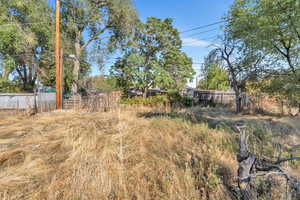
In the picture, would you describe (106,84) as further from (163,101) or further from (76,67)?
(163,101)

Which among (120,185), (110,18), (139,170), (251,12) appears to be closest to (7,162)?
(120,185)

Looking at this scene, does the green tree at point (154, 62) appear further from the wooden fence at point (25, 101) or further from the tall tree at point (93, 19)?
the wooden fence at point (25, 101)

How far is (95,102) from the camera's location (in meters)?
8.02

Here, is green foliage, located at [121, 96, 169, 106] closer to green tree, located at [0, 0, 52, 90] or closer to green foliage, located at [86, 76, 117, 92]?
green foliage, located at [86, 76, 117, 92]

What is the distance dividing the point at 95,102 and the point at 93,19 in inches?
301

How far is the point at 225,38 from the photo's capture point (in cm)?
732

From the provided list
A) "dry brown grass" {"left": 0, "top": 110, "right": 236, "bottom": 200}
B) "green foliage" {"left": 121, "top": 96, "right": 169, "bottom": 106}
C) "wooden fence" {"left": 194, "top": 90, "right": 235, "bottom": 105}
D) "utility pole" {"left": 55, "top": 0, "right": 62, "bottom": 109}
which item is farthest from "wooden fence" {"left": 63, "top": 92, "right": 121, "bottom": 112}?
"wooden fence" {"left": 194, "top": 90, "right": 235, "bottom": 105}

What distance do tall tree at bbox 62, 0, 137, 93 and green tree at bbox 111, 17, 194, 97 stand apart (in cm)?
149

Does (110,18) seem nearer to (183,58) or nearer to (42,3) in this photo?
(42,3)

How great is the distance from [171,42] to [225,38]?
190 inches

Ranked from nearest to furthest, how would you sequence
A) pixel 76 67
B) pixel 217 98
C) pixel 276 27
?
pixel 276 27, pixel 76 67, pixel 217 98

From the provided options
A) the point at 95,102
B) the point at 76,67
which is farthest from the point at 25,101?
the point at 76,67

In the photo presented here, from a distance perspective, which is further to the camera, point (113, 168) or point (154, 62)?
point (154, 62)

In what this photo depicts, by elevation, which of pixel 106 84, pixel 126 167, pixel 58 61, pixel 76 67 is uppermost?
pixel 76 67
